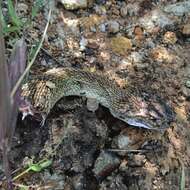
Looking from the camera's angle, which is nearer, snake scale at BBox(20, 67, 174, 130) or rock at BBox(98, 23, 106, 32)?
snake scale at BBox(20, 67, 174, 130)

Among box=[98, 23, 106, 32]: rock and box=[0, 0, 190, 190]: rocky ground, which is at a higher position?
box=[98, 23, 106, 32]: rock

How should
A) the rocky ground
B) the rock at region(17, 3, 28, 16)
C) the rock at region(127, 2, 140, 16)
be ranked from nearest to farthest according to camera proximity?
the rocky ground → the rock at region(17, 3, 28, 16) → the rock at region(127, 2, 140, 16)

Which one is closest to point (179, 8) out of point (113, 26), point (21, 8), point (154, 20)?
point (154, 20)

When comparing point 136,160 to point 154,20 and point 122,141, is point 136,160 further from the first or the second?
point 154,20

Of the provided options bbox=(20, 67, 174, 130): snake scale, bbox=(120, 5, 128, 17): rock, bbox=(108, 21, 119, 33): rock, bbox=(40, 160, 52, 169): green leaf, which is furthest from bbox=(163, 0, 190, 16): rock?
bbox=(40, 160, 52, 169): green leaf

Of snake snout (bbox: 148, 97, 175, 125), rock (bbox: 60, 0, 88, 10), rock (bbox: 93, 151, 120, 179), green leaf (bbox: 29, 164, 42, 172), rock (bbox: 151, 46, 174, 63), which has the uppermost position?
rock (bbox: 60, 0, 88, 10)

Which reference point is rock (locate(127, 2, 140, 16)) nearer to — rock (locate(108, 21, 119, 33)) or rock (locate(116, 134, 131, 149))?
rock (locate(108, 21, 119, 33))

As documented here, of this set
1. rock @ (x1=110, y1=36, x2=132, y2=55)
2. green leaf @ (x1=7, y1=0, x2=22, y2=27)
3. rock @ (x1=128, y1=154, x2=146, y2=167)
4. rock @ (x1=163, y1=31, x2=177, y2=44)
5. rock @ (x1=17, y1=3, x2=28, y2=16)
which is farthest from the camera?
rock @ (x1=163, y1=31, x2=177, y2=44)

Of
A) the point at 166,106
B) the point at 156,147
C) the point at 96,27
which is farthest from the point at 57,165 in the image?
the point at 96,27

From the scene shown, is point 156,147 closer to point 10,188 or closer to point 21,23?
point 10,188
